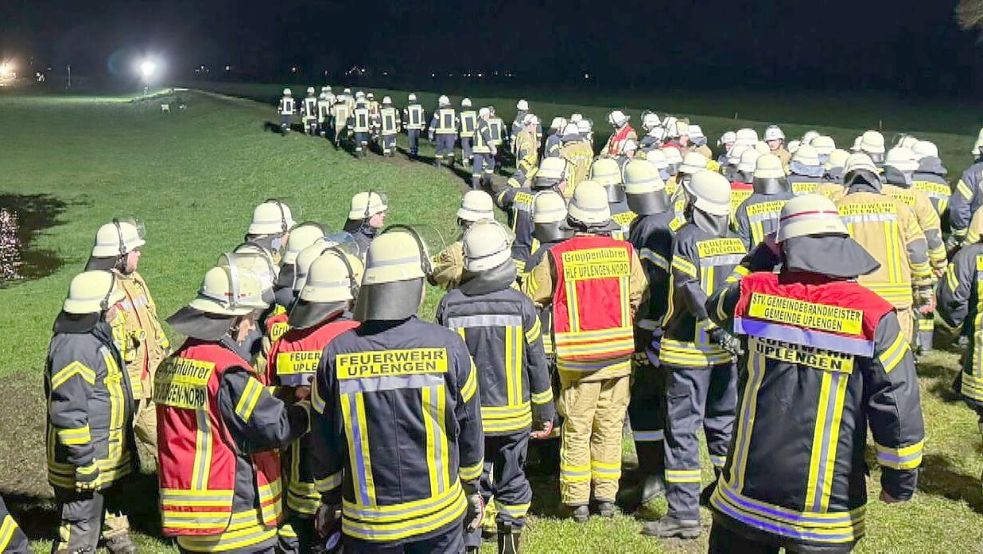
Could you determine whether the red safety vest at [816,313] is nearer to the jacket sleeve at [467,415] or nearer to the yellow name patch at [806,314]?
the yellow name patch at [806,314]

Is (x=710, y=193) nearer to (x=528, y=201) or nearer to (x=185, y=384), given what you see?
(x=185, y=384)

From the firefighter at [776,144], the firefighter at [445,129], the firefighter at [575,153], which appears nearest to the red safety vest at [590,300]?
the firefighter at [776,144]

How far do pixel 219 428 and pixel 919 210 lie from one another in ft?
22.2

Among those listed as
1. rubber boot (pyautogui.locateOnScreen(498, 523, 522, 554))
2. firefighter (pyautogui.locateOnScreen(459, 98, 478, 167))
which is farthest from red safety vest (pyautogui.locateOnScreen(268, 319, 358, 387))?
firefighter (pyautogui.locateOnScreen(459, 98, 478, 167))

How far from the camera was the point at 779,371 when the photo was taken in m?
4.06

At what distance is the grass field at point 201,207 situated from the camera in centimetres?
649

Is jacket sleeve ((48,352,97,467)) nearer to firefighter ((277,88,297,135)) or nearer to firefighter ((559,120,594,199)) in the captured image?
firefighter ((559,120,594,199))

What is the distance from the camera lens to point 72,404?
5.26 meters

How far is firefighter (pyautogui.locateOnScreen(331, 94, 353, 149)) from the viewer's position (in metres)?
29.7

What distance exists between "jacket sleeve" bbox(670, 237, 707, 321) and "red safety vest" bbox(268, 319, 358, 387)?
2.35 m

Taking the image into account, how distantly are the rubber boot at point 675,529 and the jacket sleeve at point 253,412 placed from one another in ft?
9.84

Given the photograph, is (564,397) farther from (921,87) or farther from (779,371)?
(921,87)

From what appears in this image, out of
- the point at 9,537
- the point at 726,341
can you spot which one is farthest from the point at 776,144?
the point at 9,537

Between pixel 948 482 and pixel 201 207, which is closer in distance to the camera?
pixel 948 482
